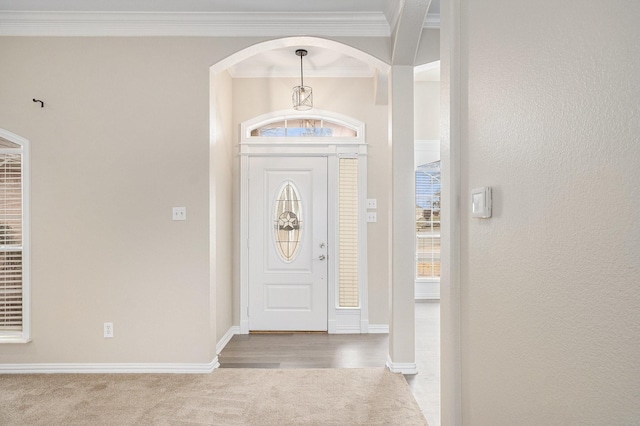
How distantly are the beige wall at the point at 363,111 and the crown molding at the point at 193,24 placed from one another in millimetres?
1245

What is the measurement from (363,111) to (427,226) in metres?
2.72

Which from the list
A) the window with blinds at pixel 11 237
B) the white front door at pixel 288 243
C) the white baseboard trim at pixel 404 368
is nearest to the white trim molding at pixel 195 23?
the window with blinds at pixel 11 237

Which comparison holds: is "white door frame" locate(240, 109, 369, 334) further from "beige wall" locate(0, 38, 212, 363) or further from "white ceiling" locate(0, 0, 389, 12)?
"white ceiling" locate(0, 0, 389, 12)

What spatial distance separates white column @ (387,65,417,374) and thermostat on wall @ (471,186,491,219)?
1.83 metres

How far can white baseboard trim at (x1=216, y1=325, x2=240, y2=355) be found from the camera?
388 centimetres

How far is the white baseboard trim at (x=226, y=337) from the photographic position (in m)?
3.88

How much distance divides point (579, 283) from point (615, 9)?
0.55m

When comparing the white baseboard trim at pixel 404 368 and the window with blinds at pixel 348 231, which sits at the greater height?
the window with blinds at pixel 348 231

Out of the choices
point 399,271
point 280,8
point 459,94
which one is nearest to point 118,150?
point 280,8

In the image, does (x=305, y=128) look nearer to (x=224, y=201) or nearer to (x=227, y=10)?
(x=224, y=201)

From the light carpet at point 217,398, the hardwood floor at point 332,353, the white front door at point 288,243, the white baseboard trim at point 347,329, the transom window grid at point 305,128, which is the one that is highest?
the transom window grid at point 305,128

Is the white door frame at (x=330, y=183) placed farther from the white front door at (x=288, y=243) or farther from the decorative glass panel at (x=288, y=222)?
the decorative glass panel at (x=288, y=222)

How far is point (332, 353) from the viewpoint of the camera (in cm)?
381

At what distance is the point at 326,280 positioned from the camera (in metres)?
4.55
